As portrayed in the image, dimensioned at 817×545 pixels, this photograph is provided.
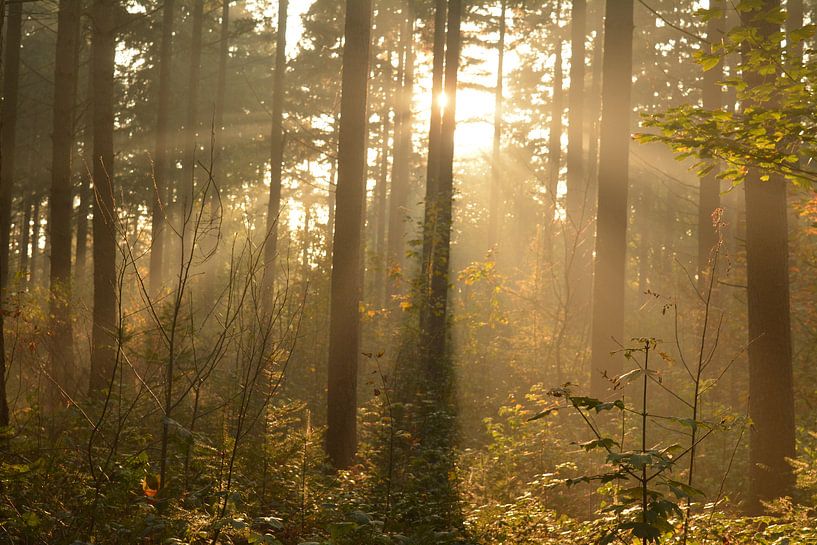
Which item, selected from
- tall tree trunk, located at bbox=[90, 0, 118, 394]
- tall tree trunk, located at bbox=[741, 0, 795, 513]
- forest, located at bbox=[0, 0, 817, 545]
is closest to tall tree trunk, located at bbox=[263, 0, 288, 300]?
forest, located at bbox=[0, 0, 817, 545]

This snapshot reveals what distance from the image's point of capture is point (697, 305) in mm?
14406

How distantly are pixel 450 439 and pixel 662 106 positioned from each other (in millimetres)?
21043

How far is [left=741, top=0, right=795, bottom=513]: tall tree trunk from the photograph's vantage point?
7152mm

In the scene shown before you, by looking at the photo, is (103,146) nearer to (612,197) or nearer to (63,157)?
(63,157)

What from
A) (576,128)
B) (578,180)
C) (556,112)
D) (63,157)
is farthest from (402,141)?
(63,157)

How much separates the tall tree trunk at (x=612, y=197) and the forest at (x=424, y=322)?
4cm

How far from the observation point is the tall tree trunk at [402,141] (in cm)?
2633

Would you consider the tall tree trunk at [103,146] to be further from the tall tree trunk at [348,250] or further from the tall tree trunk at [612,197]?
the tall tree trunk at [612,197]

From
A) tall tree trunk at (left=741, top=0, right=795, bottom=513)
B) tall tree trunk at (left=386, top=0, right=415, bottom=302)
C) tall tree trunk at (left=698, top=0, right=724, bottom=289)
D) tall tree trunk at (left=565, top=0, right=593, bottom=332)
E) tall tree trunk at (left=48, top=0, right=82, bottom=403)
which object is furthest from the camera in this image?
tall tree trunk at (left=386, top=0, right=415, bottom=302)

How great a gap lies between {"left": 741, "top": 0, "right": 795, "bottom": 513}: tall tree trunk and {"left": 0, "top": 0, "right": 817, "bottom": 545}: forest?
0.09ft

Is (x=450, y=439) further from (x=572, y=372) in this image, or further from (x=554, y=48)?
(x=554, y=48)

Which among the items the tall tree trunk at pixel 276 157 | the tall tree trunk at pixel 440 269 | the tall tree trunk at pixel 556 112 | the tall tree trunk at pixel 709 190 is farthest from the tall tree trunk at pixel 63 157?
the tall tree trunk at pixel 709 190

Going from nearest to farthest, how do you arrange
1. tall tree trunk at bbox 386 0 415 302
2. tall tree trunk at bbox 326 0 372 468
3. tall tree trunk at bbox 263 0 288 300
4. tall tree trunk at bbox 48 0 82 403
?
tall tree trunk at bbox 326 0 372 468 → tall tree trunk at bbox 48 0 82 403 → tall tree trunk at bbox 263 0 288 300 → tall tree trunk at bbox 386 0 415 302

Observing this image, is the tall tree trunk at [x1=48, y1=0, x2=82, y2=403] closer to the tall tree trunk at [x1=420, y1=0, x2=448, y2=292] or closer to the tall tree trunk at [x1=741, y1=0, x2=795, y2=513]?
the tall tree trunk at [x1=420, y1=0, x2=448, y2=292]
